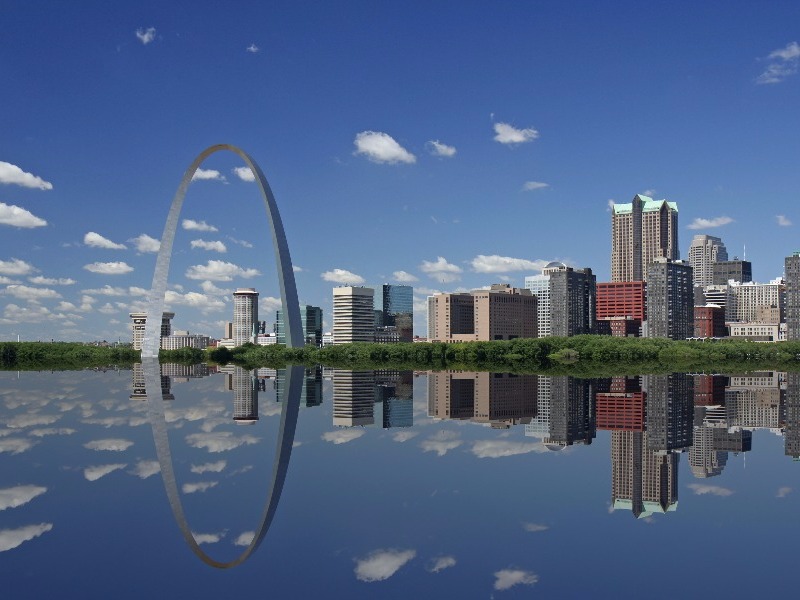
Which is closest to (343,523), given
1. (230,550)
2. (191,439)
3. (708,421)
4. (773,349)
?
(230,550)

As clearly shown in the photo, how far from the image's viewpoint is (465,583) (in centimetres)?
995

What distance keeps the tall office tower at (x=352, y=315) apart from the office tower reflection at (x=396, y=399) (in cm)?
12454

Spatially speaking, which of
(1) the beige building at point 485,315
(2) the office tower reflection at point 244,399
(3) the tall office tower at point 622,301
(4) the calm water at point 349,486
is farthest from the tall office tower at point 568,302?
(4) the calm water at point 349,486

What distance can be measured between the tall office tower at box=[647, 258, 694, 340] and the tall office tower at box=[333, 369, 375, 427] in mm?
113826

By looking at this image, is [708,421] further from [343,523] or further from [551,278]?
[551,278]

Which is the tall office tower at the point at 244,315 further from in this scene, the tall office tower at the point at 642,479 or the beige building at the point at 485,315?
the tall office tower at the point at 642,479

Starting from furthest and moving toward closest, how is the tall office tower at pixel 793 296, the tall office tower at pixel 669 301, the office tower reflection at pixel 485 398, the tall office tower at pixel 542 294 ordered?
the tall office tower at pixel 542 294, the tall office tower at pixel 669 301, the tall office tower at pixel 793 296, the office tower reflection at pixel 485 398

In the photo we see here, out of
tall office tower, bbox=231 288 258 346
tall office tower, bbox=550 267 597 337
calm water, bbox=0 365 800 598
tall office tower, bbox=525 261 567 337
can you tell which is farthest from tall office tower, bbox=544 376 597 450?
tall office tower, bbox=231 288 258 346

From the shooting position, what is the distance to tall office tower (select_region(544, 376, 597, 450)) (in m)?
22.3

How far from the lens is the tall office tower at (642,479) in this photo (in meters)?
13.9

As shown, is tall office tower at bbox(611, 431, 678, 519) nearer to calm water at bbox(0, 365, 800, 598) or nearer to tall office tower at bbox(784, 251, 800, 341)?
calm water at bbox(0, 365, 800, 598)

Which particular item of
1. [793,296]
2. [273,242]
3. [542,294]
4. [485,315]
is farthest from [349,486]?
[542,294]

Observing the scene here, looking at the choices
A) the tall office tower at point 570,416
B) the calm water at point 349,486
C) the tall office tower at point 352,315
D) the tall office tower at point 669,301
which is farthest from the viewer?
the tall office tower at point 352,315

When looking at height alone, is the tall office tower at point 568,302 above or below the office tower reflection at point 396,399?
above
